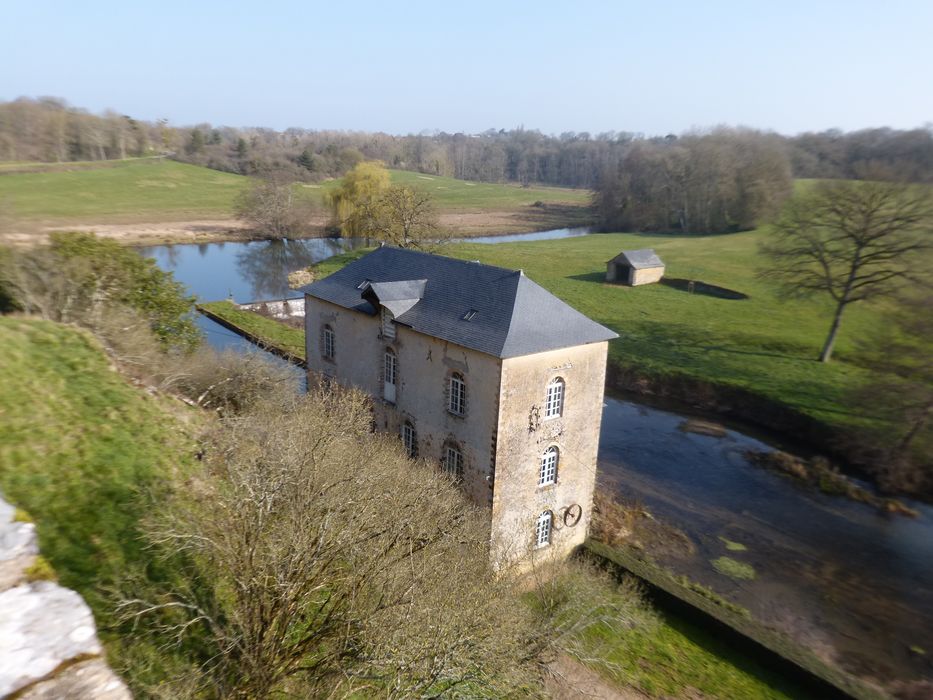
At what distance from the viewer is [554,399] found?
65.1 ft

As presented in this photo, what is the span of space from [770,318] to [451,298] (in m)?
37.4

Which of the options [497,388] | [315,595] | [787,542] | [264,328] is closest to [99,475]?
[315,595]

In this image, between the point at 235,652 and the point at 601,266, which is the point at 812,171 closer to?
the point at 601,266

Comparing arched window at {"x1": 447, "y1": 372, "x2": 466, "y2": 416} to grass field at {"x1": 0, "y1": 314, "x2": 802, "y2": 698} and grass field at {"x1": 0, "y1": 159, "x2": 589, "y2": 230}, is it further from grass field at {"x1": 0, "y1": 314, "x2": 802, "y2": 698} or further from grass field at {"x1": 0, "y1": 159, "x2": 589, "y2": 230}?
grass field at {"x1": 0, "y1": 159, "x2": 589, "y2": 230}

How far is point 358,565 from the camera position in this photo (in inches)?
391

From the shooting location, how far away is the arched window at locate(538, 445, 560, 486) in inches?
798

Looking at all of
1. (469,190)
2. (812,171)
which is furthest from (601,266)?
(469,190)

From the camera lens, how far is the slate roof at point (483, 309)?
61.3 ft

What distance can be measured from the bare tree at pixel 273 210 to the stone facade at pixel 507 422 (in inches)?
2429

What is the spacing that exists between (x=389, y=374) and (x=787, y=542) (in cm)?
1709

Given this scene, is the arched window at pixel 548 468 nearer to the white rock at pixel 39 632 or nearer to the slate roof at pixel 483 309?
the slate roof at pixel 483 309

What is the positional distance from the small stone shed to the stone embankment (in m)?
56.4

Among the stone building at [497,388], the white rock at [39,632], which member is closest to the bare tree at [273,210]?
the stone building at [497,388]

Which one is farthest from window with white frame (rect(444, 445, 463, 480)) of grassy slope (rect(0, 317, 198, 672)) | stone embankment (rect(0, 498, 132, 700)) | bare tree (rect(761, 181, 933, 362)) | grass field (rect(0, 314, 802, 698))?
bare tree (rect(761, 181, 933, 362))
